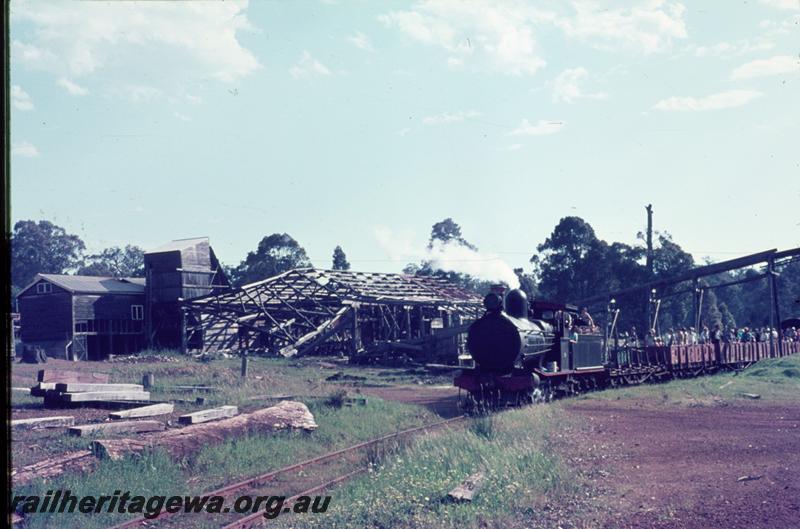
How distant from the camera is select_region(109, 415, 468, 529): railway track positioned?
8.12 meters

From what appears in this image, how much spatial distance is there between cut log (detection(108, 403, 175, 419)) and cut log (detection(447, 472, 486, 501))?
309 inches

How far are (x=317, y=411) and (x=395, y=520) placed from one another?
8.95 meters

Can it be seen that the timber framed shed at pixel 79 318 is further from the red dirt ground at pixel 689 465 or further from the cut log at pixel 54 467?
the cut log at pixel 54 467

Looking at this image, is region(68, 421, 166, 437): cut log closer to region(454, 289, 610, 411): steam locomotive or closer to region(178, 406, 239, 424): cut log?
Result: region(178, 406, 239, 424): cut log

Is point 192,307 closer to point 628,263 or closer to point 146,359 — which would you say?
point 146,359

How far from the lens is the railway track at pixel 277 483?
8.12 meters

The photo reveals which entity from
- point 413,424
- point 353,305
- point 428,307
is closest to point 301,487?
point 413,424

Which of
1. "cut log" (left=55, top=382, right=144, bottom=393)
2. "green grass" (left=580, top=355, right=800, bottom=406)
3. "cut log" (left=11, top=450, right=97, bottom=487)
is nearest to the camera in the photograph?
"cut log" (left=11, top=450, right=97, bottom=487)

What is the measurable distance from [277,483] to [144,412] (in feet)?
17.6

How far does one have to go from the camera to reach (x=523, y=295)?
19.4 meters

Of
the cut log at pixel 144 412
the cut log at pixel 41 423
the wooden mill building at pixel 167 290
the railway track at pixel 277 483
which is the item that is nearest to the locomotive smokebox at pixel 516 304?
the railway track at pixel 277 483

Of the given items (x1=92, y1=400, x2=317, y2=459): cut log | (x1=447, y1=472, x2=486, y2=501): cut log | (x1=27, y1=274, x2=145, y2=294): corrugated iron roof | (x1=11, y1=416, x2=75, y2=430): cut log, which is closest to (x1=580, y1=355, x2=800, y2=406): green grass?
(x1=92, y1=400, x2=317, y2=459): cut log

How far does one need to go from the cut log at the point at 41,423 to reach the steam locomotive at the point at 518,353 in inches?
360

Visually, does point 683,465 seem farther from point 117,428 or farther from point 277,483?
point 117,428
